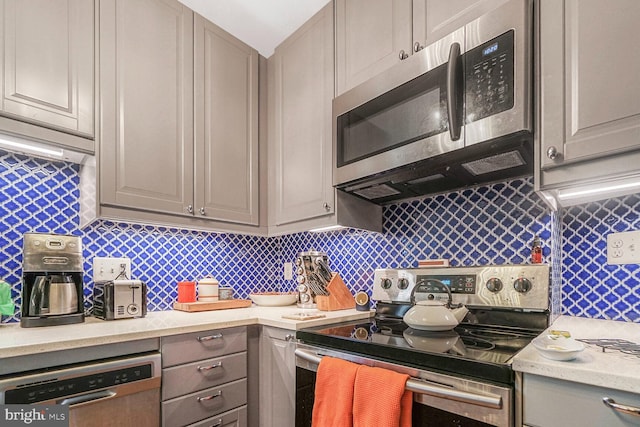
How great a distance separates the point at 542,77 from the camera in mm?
1119

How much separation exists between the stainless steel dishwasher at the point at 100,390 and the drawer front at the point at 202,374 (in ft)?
0.17

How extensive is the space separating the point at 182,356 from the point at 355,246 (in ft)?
3.60

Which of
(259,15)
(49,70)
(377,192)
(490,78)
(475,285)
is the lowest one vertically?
(475,285)

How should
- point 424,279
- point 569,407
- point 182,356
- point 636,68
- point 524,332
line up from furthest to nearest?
point 424,279
point 182,356
point 524,332
point 636,68
point 569,407

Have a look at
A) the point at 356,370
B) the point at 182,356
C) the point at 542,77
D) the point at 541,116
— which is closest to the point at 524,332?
the point at 356,370

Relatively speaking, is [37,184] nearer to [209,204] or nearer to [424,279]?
[209,204]

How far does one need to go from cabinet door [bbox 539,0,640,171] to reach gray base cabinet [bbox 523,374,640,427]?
581 mm

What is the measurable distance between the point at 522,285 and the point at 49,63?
2.10 metres

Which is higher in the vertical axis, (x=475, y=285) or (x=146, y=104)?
(x=146, y=104)

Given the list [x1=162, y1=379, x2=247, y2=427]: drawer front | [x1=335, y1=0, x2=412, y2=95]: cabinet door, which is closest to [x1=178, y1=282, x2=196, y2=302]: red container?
[x1=162, y1=379, x2=247, y2=427]: drawer front

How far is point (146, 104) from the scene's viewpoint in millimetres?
1753

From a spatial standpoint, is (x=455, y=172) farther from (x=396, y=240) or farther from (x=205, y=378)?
(x=205, y=378)

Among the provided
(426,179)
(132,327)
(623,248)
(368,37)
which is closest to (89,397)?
(132,327)

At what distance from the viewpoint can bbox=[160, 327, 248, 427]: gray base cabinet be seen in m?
1.46
